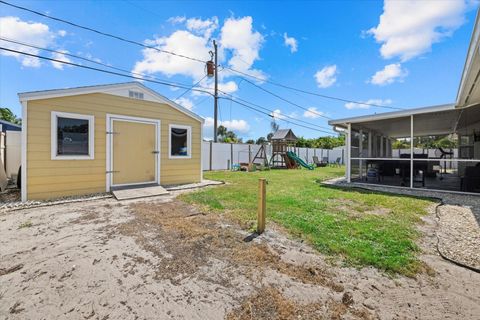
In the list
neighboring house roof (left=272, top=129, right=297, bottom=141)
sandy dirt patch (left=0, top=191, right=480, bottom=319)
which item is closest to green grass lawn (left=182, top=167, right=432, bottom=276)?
sandy dirt patch (left=0, top=191, right=480, bottom=319)

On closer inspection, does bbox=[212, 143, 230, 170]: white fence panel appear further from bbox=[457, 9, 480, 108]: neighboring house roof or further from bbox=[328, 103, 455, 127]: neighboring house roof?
bbox=[457, 9, 480, 108]: neighboring house roof

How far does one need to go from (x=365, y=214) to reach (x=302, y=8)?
402 inches

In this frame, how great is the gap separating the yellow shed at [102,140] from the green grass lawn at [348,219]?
80.9 inches

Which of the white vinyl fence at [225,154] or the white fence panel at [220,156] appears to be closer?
the white vinyl fence at [225,154]

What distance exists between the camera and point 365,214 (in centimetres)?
456

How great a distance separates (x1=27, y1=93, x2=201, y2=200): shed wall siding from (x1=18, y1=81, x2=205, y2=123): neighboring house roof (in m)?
0.11

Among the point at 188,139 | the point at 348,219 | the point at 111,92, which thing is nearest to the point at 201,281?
the point at 348,219

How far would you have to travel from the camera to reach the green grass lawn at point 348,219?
272 cm

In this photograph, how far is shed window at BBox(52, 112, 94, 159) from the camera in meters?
5.52

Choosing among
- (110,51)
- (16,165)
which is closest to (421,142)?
(110,51)

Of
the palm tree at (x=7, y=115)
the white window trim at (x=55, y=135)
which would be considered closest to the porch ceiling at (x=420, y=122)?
the white window trim at (x=55, y=135)

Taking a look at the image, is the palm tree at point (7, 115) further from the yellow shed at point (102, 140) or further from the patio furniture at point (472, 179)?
the patio furniture at point (472, 179)

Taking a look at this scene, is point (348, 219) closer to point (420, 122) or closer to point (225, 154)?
point (420, 122)

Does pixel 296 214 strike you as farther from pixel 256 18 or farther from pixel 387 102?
pixel 387 102
